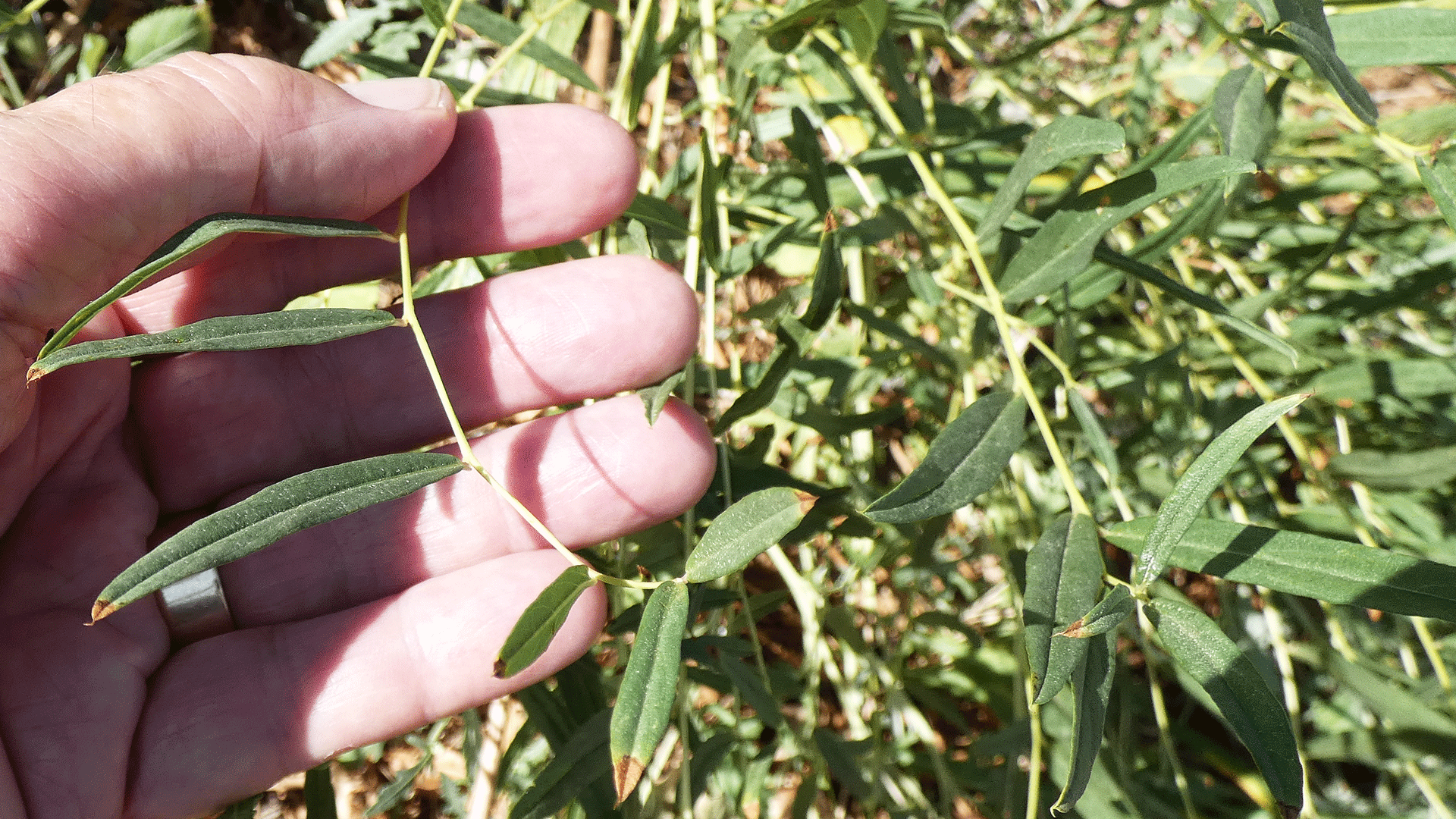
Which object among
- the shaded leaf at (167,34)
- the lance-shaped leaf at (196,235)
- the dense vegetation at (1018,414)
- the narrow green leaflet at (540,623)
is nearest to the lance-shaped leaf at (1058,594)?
the dense vegetation at (1018,414)

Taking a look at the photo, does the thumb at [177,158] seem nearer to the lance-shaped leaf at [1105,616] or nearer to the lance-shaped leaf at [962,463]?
the lance-shaped leaf at [962,463]

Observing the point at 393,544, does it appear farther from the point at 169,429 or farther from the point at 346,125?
the point at 346,125

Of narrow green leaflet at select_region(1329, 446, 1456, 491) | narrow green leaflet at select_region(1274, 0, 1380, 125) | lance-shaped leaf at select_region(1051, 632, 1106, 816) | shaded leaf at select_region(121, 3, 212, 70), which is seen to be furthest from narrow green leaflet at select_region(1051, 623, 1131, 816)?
shaded leaf at select_region(121, 3, 212, 70)

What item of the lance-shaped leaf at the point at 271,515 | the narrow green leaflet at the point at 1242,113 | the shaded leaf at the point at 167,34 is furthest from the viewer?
the shaded leaf at the point at 167,34

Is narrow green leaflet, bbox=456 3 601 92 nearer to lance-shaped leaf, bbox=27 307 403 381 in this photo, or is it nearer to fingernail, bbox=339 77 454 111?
fingernail, bbox=339 77 454 111

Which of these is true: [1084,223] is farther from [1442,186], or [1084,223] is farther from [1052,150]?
[1442,186]

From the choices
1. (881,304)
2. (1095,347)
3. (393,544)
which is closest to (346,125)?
(393,544)
